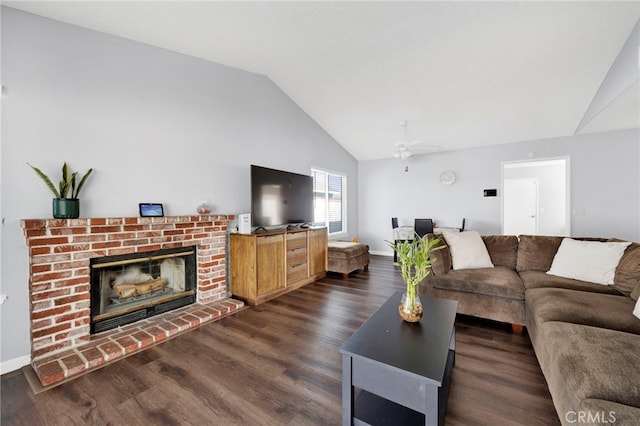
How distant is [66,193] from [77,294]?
0.81 metres

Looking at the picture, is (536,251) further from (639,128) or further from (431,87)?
(639,128)

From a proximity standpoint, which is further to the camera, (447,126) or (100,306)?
(447,126)

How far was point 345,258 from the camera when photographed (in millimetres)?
4141

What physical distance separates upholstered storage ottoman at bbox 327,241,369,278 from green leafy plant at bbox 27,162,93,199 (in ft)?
10.5

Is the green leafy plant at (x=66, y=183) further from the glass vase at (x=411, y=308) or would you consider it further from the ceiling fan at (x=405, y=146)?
the ceiling fan at (x=405, y=146)

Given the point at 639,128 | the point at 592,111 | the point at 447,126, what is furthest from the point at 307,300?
the point at 639,128

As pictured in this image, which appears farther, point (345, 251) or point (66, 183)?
point (345, 251)

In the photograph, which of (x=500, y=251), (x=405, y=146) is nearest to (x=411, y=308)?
(x=500, y=251)

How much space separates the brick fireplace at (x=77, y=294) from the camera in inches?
72.9

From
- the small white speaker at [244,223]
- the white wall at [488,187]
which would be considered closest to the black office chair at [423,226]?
the white wall at [488,187]

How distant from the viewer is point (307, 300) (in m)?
3.15

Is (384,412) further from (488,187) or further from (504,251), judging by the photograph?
(488,187)

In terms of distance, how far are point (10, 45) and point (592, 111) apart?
6.36m

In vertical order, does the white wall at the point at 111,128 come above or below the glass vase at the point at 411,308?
above
